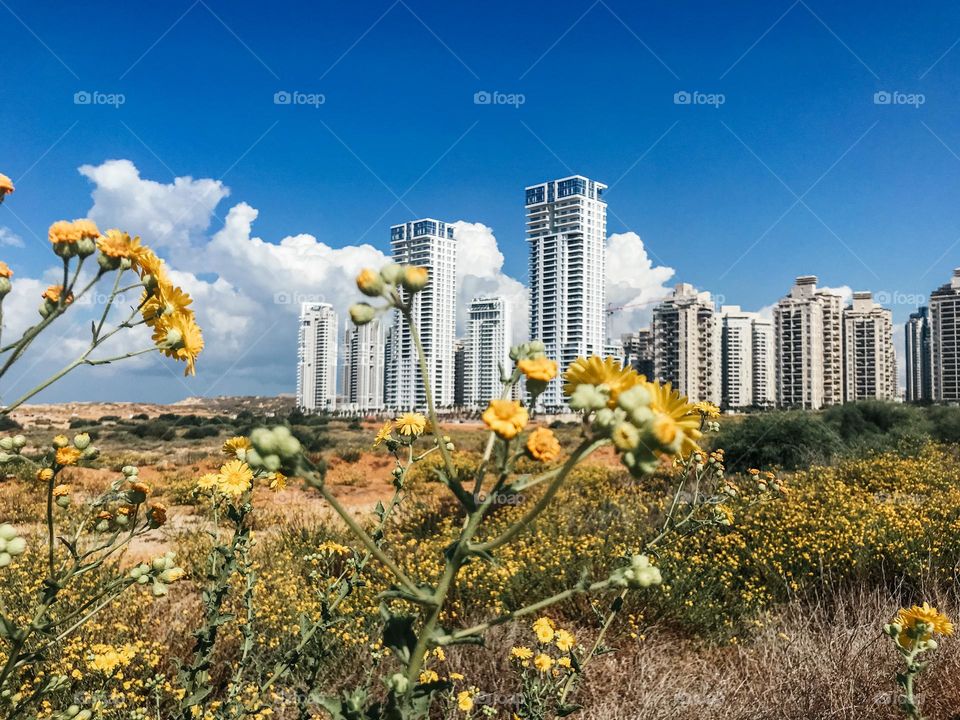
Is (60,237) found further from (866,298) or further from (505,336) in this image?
(866,298)

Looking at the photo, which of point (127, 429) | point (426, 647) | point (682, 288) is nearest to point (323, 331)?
point (127, 429)

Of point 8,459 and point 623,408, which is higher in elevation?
point 623,408

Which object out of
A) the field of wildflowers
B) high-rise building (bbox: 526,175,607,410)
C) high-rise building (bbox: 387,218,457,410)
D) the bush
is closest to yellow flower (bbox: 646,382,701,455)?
the field of wildflowers

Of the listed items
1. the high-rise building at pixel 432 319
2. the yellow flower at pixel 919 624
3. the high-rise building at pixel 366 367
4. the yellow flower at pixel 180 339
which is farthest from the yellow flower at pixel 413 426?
the high-rise building at pixel 366 367

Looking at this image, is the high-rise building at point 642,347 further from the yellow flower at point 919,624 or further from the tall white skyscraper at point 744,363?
the yellow flower at point 919,624

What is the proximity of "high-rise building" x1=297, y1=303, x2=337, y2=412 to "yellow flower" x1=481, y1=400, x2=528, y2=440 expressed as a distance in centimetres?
4935

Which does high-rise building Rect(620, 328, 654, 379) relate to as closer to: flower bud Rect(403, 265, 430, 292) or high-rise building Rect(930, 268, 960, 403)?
high-rise building Rect(930, 268, 960, 403)

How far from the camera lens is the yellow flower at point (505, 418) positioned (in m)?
0.79

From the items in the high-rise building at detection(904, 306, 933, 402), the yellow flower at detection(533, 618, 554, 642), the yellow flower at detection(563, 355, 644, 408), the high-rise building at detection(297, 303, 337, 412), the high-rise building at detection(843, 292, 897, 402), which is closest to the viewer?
the yellow flower at detection(563, 355, 644, 408)

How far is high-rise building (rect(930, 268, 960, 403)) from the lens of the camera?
43906mm

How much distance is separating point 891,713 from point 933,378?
55863 mm

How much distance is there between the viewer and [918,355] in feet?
184

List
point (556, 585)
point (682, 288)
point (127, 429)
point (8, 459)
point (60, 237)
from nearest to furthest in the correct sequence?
point (60, 237) → point (8, 459) → point (556, 585) → point (127, 429) → point (682, 288)

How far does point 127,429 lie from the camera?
26391mm
